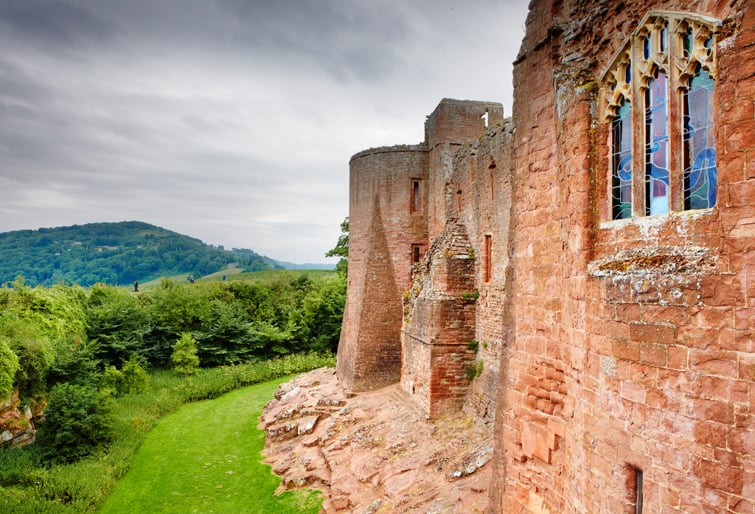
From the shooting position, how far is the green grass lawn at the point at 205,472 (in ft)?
42.0

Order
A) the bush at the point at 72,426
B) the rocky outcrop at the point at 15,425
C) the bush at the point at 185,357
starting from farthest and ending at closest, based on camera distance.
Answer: the bush at the point at 185,357, the bush at the point at 72,426, the rocky outcrop at the point at 15,425

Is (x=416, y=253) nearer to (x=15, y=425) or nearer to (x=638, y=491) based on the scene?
(x=15, y=425)

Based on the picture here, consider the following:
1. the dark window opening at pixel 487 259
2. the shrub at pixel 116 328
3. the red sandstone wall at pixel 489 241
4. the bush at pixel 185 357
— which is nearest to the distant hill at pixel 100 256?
the shrub at pixel 116 328

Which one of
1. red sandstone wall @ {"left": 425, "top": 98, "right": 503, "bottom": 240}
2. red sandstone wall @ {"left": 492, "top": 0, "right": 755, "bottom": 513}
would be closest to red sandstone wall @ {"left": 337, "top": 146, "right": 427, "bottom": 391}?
red sandstone wall @ {"left": 425, "top": 98, "right": 503, "bottom": 240}

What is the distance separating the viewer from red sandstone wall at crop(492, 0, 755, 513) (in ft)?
10.3

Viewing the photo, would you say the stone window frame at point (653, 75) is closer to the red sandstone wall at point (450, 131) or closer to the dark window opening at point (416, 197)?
the red sandstone wall at point (450, 131)

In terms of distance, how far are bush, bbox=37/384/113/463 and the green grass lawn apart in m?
1.43

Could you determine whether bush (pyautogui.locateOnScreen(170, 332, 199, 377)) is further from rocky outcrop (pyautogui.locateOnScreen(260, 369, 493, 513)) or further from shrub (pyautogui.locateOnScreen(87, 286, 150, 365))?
rocky outcrop (pyautogui.locateOnScreen(260, 369, 493, 513))

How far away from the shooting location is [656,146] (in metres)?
3.93

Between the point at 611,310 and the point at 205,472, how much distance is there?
1424 cm

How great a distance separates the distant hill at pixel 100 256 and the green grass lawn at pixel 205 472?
3915 inches

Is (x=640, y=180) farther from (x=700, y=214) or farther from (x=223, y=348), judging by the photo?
(x=223, y=348)

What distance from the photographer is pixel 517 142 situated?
5719mm

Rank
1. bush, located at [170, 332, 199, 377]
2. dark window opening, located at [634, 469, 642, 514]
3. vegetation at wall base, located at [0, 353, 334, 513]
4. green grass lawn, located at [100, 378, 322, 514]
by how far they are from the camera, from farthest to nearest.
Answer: bush, located at [170, 332, 199, 377]
green grass lawn, located at [100, 378, 322, 514]
vegetation at wall base, located at [0, 353, 334, 513]
dark window opening, located at [634, 469, 642, 514]
